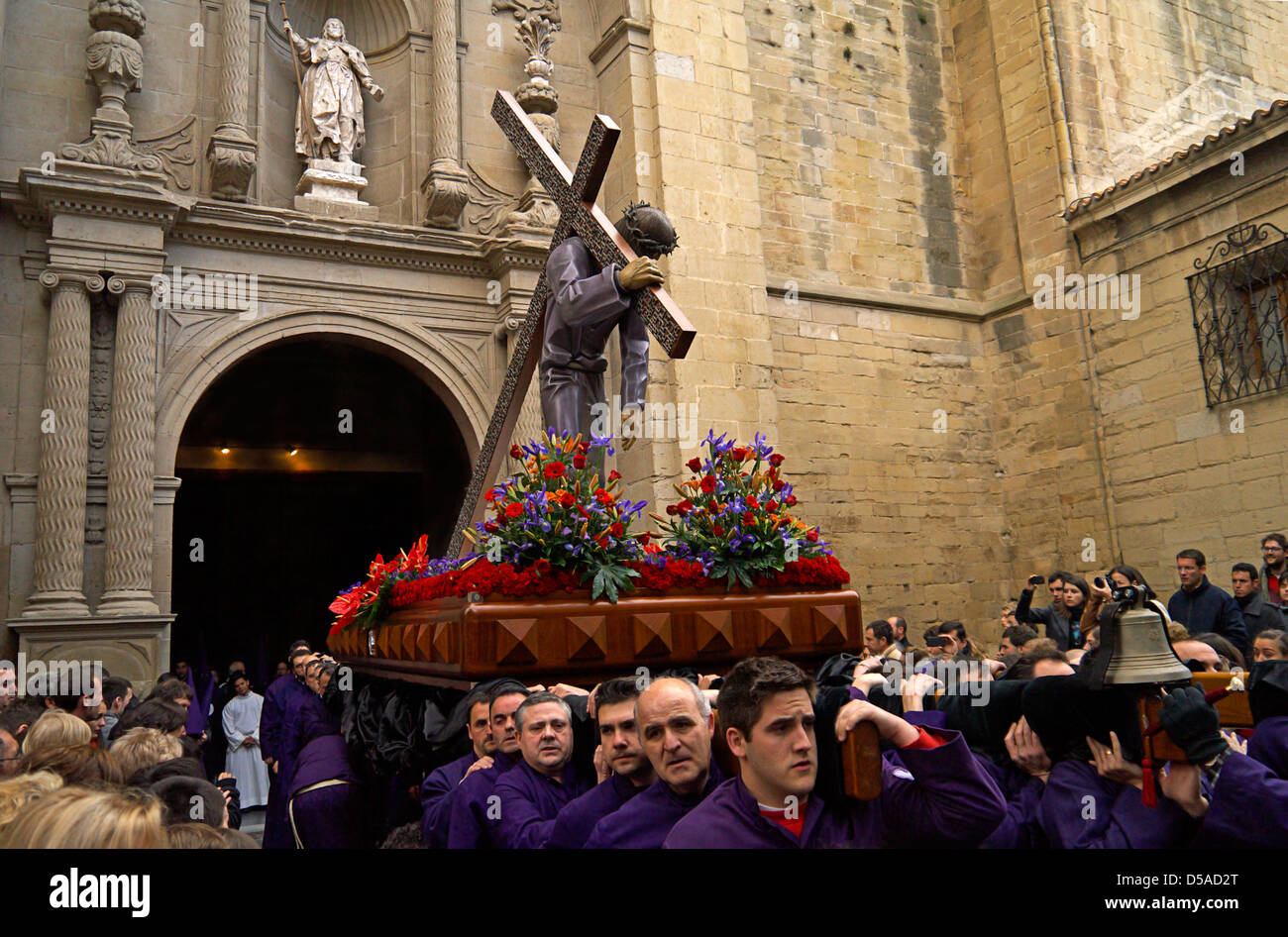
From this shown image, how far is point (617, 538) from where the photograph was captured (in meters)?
4.12

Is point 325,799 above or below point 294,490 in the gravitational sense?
below

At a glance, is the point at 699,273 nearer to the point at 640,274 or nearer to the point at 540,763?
the point at 640,274

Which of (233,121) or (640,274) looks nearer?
(640,274)

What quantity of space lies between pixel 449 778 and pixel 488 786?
1.87 ft

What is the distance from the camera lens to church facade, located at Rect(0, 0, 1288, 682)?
9.17 meters

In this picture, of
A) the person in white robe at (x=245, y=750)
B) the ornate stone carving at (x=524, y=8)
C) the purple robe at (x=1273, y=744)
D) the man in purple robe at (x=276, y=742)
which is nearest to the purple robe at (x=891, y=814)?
the purple robe at (x=1273, y=744)

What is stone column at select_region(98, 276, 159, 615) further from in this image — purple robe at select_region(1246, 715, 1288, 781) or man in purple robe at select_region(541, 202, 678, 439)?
purple robe at select_region(1246, 715, 1288, 781)

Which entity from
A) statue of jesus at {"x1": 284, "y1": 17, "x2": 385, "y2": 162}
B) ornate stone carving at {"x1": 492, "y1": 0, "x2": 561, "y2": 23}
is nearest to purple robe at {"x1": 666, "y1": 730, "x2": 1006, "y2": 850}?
statue of jesus at {"x1": 284, "y1": 17, "x2": 385, "y2": 162}

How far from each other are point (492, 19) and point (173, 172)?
4.40 meters

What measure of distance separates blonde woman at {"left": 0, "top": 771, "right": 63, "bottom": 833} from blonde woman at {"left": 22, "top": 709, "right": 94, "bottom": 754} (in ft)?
3.28

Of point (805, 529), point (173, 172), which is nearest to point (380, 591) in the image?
point (805, 529)

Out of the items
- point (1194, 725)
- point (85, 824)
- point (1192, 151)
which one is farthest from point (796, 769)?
point (1192, 151)

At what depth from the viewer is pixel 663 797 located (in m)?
2.57
